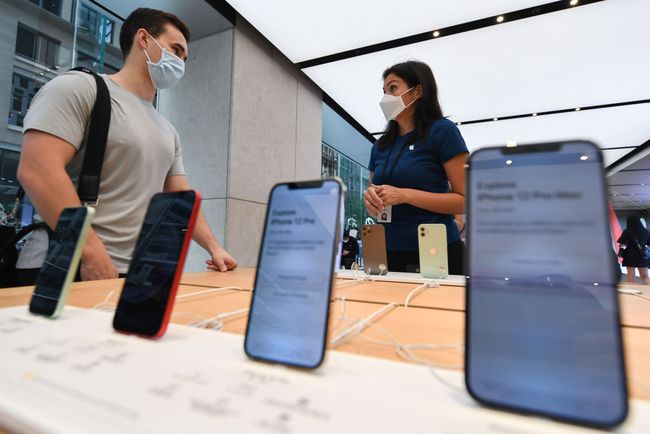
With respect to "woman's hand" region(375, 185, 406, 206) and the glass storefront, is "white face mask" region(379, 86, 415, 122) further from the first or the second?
the glass storefront

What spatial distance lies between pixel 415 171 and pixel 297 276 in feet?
3.70

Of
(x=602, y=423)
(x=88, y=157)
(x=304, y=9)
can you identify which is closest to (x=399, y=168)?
(x=88, y=157)

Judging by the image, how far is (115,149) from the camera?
108 centimetres

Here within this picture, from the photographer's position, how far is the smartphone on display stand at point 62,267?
1.57 ft

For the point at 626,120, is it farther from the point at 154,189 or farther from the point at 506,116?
the point at 154,189

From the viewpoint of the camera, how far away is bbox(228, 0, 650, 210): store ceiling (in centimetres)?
231

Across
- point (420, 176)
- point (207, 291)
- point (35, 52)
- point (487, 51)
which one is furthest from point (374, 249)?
point (487, 51)

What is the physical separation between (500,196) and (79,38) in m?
2.78

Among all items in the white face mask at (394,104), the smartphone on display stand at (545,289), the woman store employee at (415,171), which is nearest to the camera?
the smartphone on display stand at (545,289)

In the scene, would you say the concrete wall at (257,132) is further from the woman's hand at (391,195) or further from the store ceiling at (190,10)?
the woman's hand at (391,195)

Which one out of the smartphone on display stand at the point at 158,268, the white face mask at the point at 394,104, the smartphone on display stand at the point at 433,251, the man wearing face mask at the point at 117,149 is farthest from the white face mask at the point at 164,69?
the smartphone on display stand at the point at 433,251

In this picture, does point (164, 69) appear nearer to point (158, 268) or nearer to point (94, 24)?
point (158, 268)

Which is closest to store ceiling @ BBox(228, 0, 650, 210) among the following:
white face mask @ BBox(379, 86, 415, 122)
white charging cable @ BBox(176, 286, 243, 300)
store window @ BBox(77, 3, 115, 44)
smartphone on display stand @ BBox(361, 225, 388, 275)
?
store window @ BBox(77, 3, 115, 44)

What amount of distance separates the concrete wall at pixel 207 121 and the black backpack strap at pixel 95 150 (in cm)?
153
